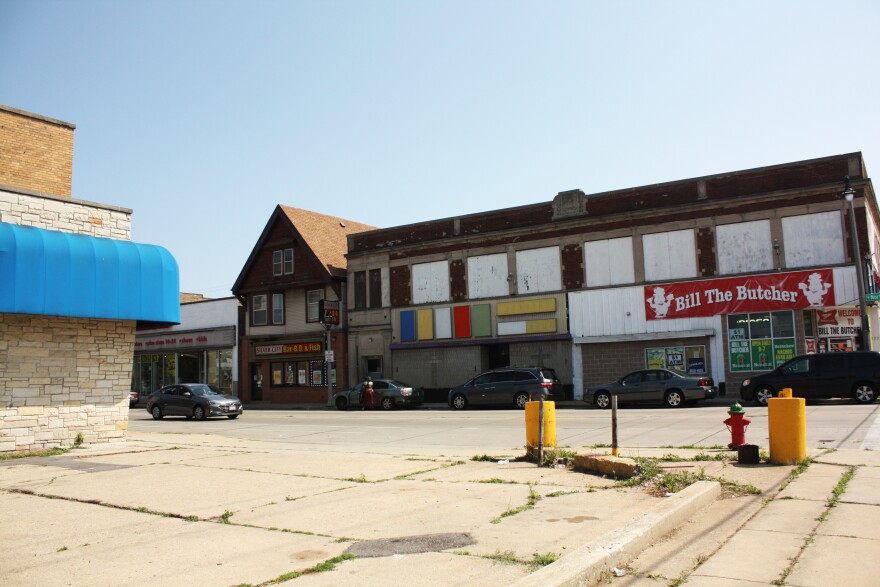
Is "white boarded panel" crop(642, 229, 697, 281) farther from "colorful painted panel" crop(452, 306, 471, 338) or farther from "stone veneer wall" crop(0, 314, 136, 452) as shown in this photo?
"stone veneer wall" crop(0, 314, 136, 452)

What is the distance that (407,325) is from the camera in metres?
39.2

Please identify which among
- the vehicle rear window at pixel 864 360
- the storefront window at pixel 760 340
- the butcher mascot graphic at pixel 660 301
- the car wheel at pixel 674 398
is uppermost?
the butcher mascot graphic at pixel 660 301

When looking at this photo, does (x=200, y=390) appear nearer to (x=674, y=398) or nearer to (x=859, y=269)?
(x=674, y=398)

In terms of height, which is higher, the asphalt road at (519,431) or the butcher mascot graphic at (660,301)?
the butcher mascot graphic at (660,301)

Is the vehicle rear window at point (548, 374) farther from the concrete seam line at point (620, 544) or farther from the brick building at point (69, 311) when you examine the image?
the concrete seam line at point (620, 544)

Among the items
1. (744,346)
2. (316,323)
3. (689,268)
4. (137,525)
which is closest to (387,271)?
(316,323)

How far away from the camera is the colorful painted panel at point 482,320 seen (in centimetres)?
3650

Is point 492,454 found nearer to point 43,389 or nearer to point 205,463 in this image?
point 205,463

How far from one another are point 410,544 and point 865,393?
21.2 metres

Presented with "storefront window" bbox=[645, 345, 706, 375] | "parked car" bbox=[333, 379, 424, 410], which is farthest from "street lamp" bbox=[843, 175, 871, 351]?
"parked car" bbox=[333, 379, 424, 410]

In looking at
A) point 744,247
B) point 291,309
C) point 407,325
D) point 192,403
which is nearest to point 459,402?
point 407,325

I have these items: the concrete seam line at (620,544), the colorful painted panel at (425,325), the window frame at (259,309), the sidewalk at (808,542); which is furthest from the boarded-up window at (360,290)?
the concrete seam line at (620,544)

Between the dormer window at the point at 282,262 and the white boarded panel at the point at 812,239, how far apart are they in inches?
1059

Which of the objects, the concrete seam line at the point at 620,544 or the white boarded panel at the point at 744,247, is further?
the white boarded panel at the point at 744,247
